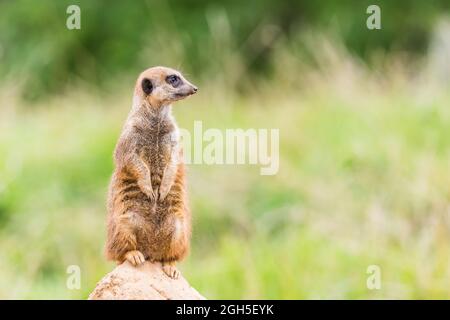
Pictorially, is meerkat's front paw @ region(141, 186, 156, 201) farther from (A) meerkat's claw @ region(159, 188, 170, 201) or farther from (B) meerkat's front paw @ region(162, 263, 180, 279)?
(B) meerkat's front paw @ region(162, 263, 180, 279)

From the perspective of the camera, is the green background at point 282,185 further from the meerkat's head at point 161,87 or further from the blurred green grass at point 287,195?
the meerkat's head at point 161,87

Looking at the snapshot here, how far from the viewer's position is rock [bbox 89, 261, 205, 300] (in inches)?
177

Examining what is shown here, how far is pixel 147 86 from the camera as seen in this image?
4.32 metres

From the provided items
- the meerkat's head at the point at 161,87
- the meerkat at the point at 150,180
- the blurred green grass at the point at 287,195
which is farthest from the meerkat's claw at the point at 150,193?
the blurred green grass at the point at 287,195

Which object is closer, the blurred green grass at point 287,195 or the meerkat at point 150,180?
the meerkat at point 150,180

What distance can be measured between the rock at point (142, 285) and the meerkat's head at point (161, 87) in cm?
76

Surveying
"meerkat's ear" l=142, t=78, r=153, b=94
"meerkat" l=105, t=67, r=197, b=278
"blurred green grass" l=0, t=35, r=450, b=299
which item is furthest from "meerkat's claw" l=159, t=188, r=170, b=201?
"blurred green grass" l=0, t=35, r=450, b=299

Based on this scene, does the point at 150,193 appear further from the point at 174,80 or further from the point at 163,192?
the point at 174,80

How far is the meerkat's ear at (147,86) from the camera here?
169 inches

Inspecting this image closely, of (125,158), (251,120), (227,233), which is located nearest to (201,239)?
(227,233)

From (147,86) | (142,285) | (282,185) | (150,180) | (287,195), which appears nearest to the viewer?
(150,180)

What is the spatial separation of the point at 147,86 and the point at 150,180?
0.42 m

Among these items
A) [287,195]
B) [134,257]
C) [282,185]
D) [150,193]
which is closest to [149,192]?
[150,193]

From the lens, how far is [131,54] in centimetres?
2272
